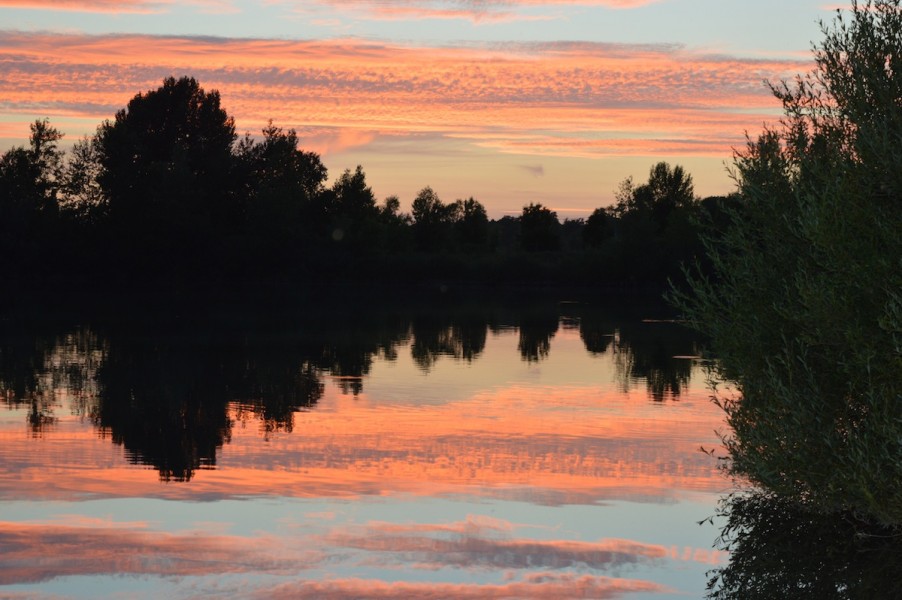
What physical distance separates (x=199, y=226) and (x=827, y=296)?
106 m

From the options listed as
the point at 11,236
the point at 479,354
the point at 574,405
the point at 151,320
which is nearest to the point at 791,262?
the point at 574,405

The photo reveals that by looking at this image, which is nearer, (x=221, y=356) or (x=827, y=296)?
(x=827, y=296)

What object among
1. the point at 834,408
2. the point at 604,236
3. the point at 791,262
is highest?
the point at 791,262

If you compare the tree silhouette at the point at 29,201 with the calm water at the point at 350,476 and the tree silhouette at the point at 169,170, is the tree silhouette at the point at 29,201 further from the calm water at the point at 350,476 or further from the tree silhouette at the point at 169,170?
the calm water at the point at 350,476

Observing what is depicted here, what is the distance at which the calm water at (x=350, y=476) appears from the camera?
15.5 meters

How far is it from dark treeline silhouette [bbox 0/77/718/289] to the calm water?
69912mm

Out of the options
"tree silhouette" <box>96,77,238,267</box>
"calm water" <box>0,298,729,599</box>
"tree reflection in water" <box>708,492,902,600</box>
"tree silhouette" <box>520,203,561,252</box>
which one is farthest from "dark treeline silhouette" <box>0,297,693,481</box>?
"tree silhouette" <box>520,203,561,252</box>

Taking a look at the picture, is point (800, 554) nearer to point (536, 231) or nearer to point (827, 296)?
point (827, 296)

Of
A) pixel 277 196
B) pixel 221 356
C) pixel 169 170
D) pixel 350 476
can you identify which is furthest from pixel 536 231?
pixel 350 476

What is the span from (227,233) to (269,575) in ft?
361

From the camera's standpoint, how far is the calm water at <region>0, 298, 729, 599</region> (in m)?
15.5

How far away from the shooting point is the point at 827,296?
16.4 m

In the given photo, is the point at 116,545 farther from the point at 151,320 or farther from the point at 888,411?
the point at 151,320

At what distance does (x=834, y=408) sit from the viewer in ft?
57.6
